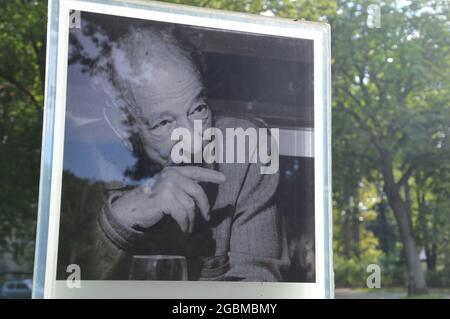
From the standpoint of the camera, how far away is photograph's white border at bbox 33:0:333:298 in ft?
14.8

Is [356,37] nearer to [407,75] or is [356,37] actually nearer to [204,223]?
[407,75]

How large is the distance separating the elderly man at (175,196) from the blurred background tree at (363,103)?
8.94 metres

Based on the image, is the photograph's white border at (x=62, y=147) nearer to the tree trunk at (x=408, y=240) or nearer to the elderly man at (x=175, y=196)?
the elderly man at (x=175, y=196)

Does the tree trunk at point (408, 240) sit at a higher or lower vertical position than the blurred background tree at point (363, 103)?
lower

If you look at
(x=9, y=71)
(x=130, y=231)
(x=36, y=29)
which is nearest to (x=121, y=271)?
(x=130, y=231)

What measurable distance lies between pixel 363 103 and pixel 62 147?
16.1 metres

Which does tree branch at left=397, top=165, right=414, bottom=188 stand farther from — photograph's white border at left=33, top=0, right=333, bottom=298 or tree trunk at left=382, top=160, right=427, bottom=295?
photograph's white border at left=33, top=0, right=333, bottom=298

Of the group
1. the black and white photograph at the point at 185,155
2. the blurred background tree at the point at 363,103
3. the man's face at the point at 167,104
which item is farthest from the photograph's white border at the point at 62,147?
the blurred background tree at the point at 363,103

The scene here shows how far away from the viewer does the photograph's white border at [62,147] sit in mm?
4508

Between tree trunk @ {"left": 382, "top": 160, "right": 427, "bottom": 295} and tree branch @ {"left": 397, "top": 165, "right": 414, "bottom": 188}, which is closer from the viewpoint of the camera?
tree branch @ {"left": 397, "top": 165, "right": 414, "bottom": 188}

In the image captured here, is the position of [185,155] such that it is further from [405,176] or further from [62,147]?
[405,176]

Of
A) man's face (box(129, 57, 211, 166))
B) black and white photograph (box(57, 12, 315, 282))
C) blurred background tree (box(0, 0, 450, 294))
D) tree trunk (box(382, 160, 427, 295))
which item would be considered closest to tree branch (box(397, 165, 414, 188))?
blurred background tree (box(0, 0, 450, 294))

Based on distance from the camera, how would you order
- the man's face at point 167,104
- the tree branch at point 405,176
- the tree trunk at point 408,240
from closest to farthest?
1. the man's face at point 167,104
2. the tree branch at point 405,176
3. the tree trunk at point 408,240

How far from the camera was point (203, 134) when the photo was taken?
5016mm
